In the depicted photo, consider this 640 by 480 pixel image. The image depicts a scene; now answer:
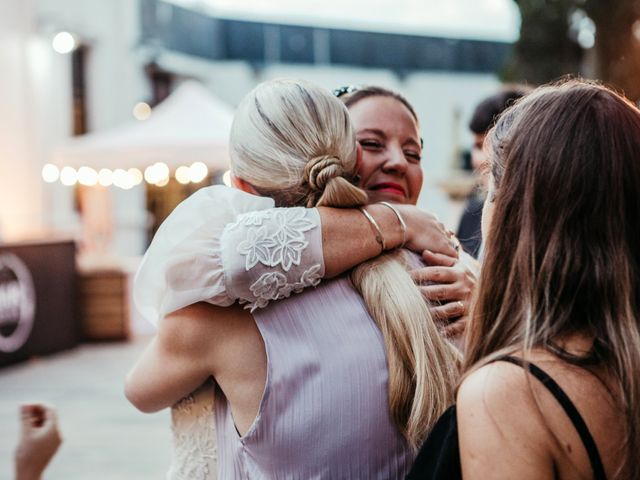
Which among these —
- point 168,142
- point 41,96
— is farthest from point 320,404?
point 41,96

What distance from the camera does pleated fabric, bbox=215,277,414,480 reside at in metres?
1.60

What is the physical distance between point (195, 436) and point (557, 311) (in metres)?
0.86

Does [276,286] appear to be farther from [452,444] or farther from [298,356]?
[452,444]

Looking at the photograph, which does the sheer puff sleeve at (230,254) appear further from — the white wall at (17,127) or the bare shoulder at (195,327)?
the white wall at (17,127)

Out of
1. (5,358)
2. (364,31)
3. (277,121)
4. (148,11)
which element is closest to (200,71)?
(148,11)

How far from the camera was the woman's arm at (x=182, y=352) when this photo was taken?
5.32ft

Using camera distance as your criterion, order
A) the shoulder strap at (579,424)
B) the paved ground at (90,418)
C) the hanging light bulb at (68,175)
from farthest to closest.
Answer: the hanging light bulb at (68,175)
the paved ground at (90,418)
the shoulder strap at (579,424)

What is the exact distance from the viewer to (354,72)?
23.7 m

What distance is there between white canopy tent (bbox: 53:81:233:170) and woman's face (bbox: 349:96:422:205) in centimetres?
779

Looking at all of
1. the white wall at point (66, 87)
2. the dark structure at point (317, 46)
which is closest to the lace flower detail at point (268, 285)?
the white wall at point (66, 87)

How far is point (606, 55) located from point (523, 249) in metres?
11.0

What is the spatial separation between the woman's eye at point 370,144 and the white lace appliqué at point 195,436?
76cm

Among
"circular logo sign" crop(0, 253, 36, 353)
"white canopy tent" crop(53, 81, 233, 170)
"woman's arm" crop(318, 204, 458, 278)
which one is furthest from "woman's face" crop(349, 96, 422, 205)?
"white canopy tent" crop(53, 81, 233, 170)

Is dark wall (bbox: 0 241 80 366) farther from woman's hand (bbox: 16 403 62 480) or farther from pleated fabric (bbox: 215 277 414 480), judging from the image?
pleated fabric (bbox: 215 277 414 480)
